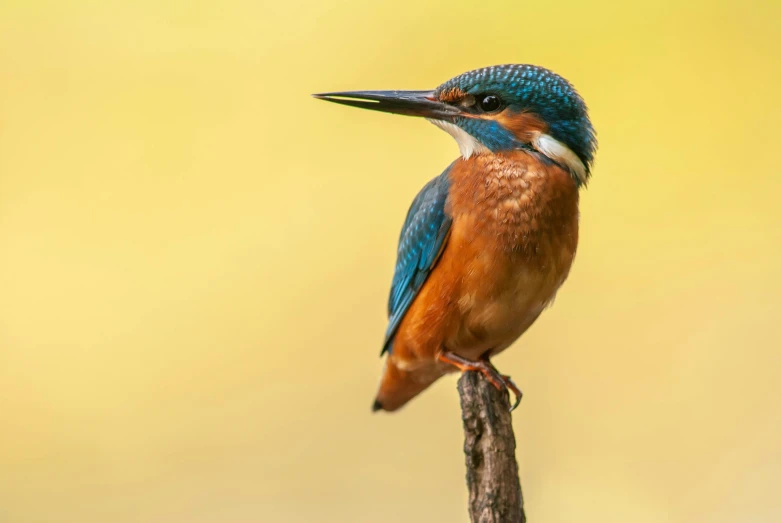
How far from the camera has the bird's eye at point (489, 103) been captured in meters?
2.93

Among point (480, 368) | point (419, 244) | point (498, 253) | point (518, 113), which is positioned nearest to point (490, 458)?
point (480, 368)

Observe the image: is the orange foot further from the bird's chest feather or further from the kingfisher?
→ the bird's chest feather

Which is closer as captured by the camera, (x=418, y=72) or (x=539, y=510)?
(x=539, y=510)

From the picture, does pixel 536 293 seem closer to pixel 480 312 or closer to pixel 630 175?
pixel 480 312

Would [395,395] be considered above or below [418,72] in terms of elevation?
below

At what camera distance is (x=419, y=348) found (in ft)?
10.4

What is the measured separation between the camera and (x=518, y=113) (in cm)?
290

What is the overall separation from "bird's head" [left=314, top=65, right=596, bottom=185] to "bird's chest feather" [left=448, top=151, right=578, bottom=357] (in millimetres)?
55

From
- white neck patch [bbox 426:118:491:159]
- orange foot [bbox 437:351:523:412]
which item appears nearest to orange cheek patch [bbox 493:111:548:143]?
white neck patch [bbox 426:118:491:159]

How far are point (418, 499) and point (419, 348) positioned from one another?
1992mm

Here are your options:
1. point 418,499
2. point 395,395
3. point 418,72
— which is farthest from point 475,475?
point 418,72

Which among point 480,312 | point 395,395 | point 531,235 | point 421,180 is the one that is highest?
point 421,180

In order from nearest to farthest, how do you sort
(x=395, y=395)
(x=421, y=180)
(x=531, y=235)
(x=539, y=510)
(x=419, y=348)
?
(x=531, y=235), (x=419, y=348), (x=395, y=395), (x=539, y=510), (x=421, y=180)

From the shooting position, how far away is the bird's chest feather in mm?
2859
